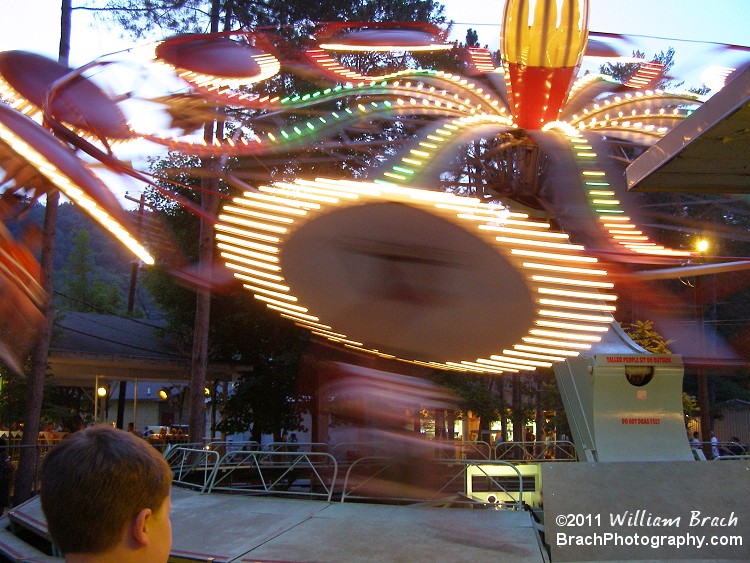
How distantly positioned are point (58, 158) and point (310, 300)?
3.19 meters

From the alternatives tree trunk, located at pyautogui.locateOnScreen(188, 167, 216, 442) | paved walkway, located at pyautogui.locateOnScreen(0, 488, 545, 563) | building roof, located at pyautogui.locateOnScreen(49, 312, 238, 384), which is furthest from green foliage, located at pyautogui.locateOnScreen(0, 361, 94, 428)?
paved walkway, located at pyautogui.locateOnScreen(0, 488, 545, 563)

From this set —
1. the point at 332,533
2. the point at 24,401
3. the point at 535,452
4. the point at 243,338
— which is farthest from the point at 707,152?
the point at 24,401

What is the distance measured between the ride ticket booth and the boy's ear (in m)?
10.4

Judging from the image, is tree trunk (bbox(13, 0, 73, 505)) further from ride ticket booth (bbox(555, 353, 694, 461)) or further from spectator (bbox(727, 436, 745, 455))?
spectator (bbox(727, 436, 745, 455))

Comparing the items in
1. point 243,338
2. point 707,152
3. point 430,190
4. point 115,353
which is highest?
point 707,152

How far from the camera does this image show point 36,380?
19109 mm

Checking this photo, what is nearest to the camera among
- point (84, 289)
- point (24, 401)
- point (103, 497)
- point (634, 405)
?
point (103, 497)

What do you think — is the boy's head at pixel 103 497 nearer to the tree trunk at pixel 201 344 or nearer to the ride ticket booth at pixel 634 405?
the ride ticket booth at pixel 634 405

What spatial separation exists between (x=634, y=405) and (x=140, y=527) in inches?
426

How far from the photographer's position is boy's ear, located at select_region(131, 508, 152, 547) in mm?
1963

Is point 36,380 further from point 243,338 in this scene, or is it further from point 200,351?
point 243,338

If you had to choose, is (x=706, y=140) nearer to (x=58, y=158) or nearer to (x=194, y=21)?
(x=58, y=158)

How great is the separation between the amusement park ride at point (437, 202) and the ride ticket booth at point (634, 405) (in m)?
0.03

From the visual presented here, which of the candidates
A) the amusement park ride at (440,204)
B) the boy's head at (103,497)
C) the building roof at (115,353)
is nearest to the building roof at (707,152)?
the amusement park ride at (440,204)
